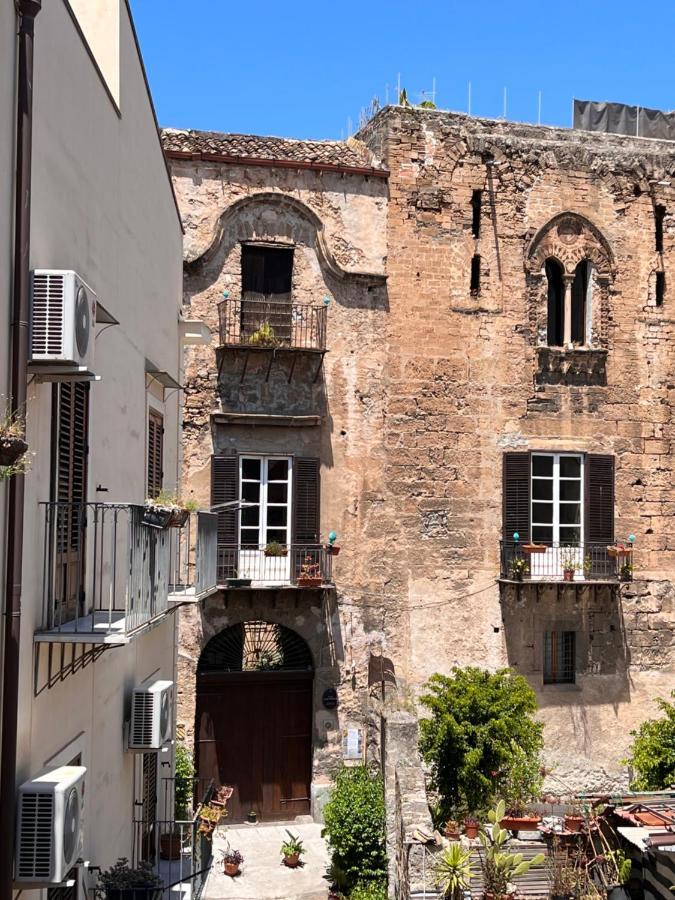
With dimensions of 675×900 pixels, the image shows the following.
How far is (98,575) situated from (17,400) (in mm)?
2675

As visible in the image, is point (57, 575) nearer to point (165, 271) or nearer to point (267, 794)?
point (165, 271)

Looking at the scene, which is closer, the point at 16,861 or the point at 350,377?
the point at 16,861

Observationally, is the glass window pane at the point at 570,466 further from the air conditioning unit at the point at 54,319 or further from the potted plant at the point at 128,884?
the air conditioning unit at the point at 54,319

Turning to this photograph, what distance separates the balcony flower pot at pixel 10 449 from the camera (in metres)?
5.38

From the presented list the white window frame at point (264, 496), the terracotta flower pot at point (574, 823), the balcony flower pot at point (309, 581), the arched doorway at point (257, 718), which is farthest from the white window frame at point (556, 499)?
the terracotta flower pot at point (574, 823)

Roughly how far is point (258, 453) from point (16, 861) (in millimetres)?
13020

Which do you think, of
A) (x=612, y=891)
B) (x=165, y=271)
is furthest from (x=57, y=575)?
(x=612, y=891)

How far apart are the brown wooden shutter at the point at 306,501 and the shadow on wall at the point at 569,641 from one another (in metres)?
3.71

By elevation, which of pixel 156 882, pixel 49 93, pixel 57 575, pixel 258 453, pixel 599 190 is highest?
pixel 599 190

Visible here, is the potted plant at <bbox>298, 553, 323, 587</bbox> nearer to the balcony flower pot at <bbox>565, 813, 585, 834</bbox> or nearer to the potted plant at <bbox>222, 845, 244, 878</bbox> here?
the potted plant at <bbox>222, 845, 244, 878</bbox>

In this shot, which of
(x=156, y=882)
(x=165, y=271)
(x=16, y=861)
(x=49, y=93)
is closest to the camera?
(x=16, y=861)

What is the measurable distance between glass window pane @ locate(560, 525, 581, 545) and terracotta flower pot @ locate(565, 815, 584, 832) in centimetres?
696

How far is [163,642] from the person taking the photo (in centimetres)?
1238

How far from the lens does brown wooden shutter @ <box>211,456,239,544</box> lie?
1842cm
